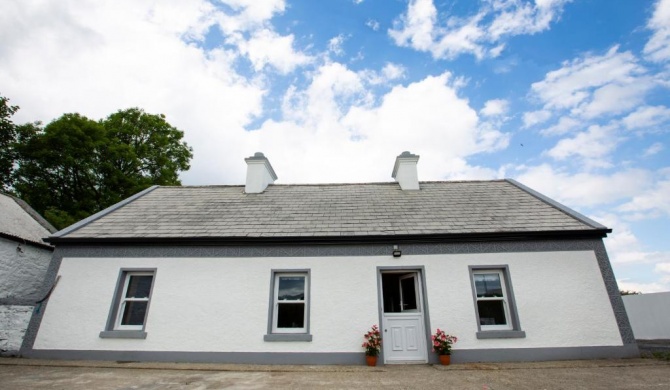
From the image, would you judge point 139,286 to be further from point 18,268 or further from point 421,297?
point 421,297

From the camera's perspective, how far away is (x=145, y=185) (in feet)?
63.7

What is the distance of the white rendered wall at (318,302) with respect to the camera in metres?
7.43

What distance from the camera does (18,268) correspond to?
10.0 m

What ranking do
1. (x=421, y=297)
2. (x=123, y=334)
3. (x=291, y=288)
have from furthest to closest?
(x=291, y=288), (x=421, y=297), (x=123, y=334)

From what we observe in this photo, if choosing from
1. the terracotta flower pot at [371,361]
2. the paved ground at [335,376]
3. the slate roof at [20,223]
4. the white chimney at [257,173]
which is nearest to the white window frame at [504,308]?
the paved ground at [335,376]

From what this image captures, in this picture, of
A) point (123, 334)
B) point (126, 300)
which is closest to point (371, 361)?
point (123, 334)

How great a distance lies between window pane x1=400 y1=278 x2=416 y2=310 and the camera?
8219mm

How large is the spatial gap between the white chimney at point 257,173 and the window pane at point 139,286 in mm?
4599

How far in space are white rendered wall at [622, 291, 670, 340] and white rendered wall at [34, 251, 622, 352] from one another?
6.99 metres

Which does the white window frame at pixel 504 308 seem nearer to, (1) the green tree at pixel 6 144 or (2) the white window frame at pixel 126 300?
(2) the white window frame at pixel 126 300

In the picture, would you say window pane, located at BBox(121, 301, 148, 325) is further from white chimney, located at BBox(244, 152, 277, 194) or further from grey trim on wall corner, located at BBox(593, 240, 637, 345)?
grey trim on wall corner, located at BBox(593, 240, 637, 345)

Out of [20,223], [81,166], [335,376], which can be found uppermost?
[81,166]

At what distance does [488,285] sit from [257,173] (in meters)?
8.95

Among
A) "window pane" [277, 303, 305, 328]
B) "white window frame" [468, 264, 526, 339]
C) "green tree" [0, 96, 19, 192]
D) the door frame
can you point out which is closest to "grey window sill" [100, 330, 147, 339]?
"window pane" [277, 303, 305, 328]
